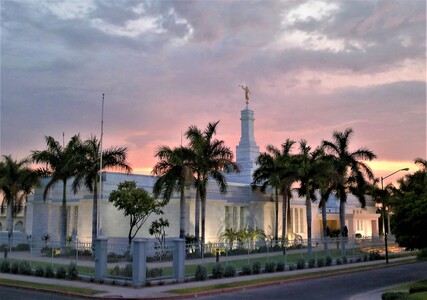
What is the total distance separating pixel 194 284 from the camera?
2167cm

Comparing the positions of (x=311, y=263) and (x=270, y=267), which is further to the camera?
(x=311, y=263)

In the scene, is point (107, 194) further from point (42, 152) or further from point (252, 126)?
point (252, 126)

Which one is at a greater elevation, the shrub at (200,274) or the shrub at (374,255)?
the shrub at (200,274)

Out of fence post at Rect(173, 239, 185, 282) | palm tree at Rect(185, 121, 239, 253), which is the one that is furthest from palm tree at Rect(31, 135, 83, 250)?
fence post at Rect(173, 239, 185, 282)

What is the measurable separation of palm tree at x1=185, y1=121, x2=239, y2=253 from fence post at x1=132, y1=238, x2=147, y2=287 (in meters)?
13.6

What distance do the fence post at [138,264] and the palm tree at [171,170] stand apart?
38.6 ft

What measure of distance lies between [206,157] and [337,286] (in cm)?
1504

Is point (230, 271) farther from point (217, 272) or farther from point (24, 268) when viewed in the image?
point (24, 268)

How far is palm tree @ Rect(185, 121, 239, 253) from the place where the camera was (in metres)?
34.4

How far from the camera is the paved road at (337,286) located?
19.2 meters

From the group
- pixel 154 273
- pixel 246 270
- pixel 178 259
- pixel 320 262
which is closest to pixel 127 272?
pixel 154 273

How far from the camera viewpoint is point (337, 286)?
22.5 m

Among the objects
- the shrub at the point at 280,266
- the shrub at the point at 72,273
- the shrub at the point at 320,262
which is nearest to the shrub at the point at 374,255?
the shrub at the point at 320,262

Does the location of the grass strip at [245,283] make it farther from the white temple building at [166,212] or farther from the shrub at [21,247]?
the shrub at [21,247]
